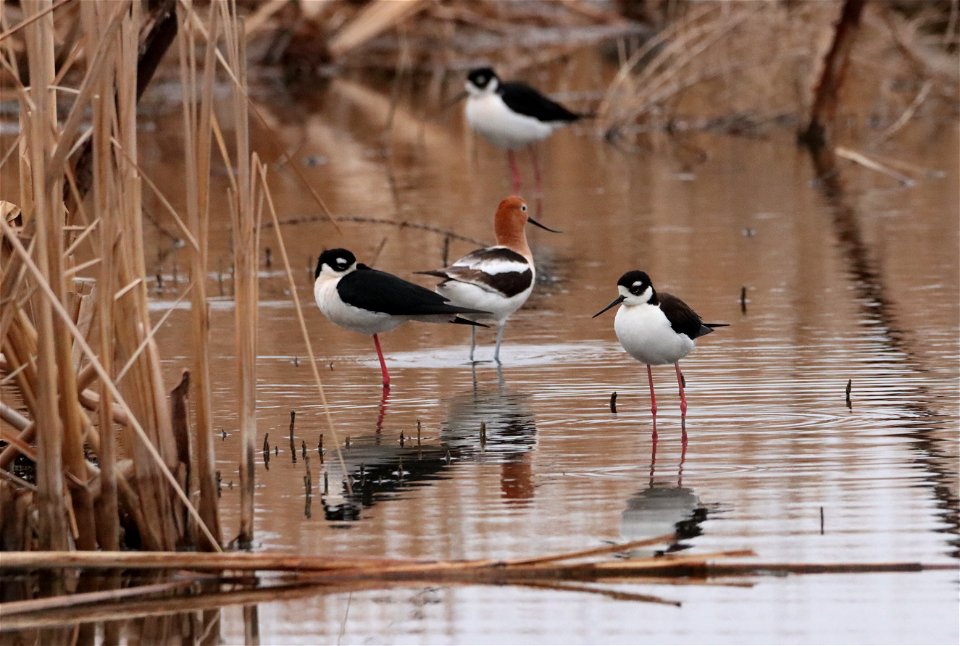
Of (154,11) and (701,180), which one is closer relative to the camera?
(154,11)

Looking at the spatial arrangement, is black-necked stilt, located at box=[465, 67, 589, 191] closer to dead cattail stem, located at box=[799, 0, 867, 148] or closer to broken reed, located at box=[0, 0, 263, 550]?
dead cattail stem, located at box=[799, 0, 867, 148]

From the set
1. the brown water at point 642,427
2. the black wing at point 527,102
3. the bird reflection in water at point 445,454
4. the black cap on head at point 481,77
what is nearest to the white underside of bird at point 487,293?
the brown water at point 642,427

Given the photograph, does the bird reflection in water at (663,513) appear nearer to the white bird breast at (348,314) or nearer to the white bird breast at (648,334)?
the white bird breast at (648,334)

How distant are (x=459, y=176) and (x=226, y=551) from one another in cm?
1269

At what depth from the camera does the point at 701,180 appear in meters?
16.6

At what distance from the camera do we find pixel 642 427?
A: 24.2ft

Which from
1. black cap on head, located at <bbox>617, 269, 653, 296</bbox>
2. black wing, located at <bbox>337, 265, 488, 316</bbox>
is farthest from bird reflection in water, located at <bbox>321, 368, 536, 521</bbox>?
black cap on head, located at <bbox>617, 269, 653, 296</bbox>

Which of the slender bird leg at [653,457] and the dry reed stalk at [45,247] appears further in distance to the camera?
the slender bird leg at [653,457]

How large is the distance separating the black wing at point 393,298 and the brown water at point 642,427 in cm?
37

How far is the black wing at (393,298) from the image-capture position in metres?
8.48

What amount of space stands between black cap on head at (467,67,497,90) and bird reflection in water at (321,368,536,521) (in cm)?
1021

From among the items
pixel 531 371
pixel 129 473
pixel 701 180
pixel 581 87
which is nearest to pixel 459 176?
pixel 701 180

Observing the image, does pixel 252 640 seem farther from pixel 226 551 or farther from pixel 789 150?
pixel 789 150

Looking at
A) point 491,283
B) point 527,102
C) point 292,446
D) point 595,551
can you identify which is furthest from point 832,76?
point 595,551
